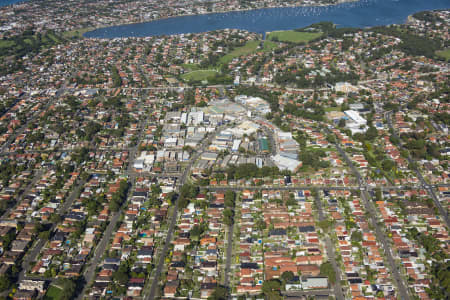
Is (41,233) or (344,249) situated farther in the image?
(41,233)

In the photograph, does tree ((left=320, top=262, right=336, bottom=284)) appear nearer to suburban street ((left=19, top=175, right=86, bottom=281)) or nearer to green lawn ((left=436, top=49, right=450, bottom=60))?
suburban street ((left=19, top=175, right=86, bottom=281))

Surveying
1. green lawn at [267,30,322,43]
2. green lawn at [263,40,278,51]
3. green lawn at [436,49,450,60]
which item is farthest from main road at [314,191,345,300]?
green lawn at [267,30,322,43]

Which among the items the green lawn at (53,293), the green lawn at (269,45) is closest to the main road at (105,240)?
the green lawn at (53,293)

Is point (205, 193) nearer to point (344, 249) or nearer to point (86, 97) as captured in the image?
point (344, 249)

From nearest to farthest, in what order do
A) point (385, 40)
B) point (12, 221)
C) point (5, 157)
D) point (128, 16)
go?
point (12, 221) < point (5, 157) < point (385, 40) < point (128, 16)

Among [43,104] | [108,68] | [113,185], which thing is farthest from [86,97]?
[113,185]

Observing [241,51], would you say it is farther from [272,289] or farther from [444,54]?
[272,289]
